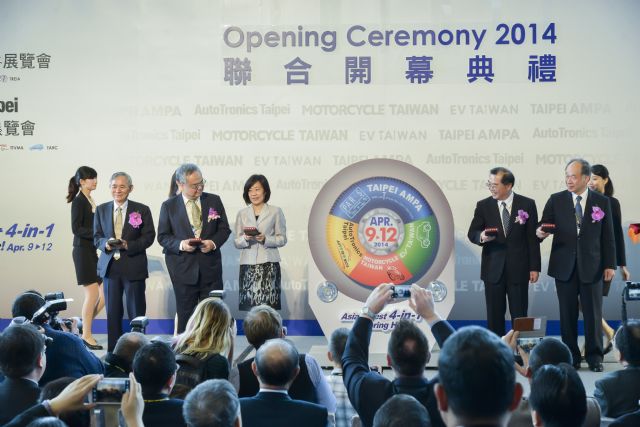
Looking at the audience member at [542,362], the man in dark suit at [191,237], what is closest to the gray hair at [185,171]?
the man in dark suit at [191,237]

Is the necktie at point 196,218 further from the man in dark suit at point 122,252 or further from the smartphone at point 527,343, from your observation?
the smartphone at point 527,343

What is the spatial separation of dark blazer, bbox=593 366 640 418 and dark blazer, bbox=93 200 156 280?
409 cm

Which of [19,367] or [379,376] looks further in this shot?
[19,367]

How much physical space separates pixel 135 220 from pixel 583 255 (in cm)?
338

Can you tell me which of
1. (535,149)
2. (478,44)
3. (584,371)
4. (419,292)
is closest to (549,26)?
(478,44)

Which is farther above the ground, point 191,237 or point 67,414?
point 191,237

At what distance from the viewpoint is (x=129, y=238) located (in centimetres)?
645

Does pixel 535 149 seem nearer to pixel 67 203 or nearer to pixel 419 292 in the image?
pixel 67 203

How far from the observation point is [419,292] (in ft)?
8.00

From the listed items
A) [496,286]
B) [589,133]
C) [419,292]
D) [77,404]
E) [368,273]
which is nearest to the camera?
[77,404]

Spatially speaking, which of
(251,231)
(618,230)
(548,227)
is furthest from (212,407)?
(618,230)

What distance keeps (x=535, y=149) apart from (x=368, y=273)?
9.00ft

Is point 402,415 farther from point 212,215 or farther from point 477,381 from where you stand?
point 212,215

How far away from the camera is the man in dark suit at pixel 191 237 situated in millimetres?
6270
